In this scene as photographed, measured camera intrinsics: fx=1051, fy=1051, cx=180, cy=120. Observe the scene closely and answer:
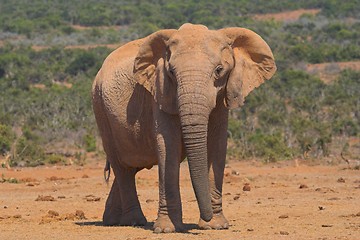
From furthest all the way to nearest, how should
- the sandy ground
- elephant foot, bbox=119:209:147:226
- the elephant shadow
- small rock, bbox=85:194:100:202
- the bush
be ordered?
the bush
small rock, bbox=85:194:100:202
elephant foot, bbox=119:209:147:226
the elephant shadow
the sandy ground

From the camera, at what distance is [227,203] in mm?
13219

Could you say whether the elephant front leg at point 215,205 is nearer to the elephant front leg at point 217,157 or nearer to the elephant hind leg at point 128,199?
the elephant front leg at point 217,157

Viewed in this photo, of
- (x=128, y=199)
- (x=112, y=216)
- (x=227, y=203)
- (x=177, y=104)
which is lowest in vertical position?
(x=227, y=203)

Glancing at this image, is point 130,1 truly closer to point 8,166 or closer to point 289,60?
point 289,60

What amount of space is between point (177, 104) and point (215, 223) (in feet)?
4.49

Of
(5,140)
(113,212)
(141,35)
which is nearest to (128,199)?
(113,212)

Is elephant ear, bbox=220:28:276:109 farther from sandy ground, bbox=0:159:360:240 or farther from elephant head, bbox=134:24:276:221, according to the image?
sandy ground, bbox=0:159:360:240

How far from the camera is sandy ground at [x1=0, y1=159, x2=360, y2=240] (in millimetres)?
9492

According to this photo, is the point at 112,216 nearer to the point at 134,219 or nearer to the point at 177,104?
the point at 134,219

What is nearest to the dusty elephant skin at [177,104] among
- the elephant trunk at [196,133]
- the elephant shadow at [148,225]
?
the elephant trunk at [196,133]

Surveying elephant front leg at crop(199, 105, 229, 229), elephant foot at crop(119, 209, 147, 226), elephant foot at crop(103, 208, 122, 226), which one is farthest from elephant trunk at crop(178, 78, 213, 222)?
elephant foot at crop(103, 208, 122, 226)

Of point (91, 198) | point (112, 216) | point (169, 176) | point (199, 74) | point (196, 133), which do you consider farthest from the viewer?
point (91, 198)

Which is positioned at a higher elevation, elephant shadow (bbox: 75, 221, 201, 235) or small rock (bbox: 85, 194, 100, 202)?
elephant shadow (bbox: 75, 221, 201, 235)

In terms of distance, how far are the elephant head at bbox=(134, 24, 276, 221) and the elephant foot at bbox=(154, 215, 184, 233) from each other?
2.57 feet
